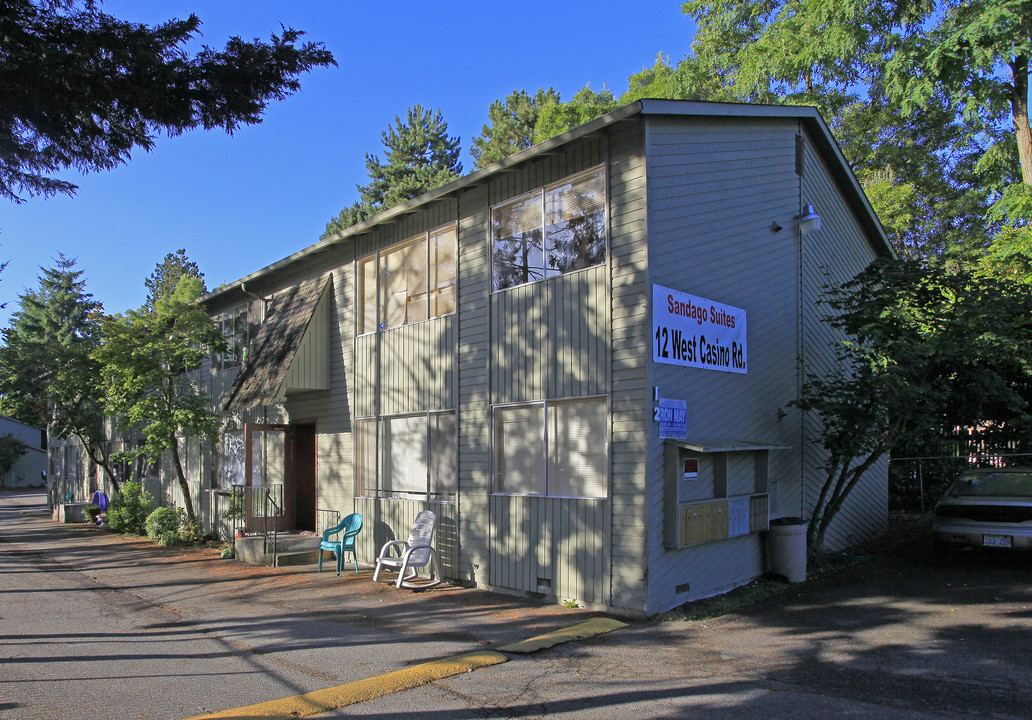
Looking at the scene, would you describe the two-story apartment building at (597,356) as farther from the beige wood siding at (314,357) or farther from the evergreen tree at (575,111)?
the evergreen tree at (575,111)

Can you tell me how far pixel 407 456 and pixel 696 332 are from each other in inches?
211

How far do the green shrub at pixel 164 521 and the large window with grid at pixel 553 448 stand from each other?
10.4 metres

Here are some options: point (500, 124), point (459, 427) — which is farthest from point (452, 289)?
point (500, 124)

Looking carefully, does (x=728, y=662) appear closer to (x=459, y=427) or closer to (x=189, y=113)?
(x=459, y=427)

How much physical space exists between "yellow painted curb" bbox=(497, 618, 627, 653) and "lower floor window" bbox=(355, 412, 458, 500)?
3.52 meters

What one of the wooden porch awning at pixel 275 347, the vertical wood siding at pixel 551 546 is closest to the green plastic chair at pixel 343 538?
the wooden porch awning at pixel 275 347

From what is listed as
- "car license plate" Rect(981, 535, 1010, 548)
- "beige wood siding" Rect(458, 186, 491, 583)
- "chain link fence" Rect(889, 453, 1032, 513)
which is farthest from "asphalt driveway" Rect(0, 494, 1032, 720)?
"chain link fence" Rect(889, 453, 1032, 513)

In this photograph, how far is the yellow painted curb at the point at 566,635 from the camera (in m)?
7.15

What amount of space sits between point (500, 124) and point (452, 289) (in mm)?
31197

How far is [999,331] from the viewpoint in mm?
10453

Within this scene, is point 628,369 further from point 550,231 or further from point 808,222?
point 808,222

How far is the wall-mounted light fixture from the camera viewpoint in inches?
464

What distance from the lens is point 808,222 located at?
11812 mm

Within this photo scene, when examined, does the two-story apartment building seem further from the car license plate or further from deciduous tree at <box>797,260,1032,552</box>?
the car license plate
